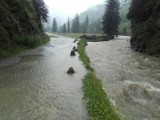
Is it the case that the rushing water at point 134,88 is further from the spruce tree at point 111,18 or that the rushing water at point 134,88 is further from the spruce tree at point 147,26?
the spruce tree at point 111,18

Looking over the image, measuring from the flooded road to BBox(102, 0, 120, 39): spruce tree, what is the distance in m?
55.0

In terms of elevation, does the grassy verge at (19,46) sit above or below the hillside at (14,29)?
below

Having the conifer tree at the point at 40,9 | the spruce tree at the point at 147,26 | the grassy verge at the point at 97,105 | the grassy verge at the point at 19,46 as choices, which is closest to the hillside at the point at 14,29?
the grassy verge at the point at 19,46

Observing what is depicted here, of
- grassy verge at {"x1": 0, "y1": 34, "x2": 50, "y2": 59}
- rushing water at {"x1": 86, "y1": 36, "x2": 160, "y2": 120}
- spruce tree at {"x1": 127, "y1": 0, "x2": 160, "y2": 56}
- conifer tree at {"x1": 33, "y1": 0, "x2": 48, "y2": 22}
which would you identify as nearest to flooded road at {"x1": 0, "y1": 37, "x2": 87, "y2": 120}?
rushing water at {"x1": 86, "y1": 36, "x2": 160, "y2": 120}

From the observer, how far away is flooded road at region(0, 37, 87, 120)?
36.3 ft

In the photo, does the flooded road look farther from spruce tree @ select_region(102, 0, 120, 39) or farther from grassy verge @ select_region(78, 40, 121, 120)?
spruce tree @ select_region(102, 0, 120, 39)

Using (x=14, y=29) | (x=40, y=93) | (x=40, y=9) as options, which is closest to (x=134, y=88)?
(x=40, y=93)

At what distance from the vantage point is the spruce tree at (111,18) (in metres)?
74.5

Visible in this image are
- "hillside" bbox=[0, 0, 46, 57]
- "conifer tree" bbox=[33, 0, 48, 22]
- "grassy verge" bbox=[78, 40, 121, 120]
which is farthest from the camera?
"conifer tree" bbox=[33, 0, 48, 22]

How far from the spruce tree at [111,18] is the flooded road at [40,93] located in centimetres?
5499

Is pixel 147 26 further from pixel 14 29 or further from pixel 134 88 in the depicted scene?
pixel 134 88

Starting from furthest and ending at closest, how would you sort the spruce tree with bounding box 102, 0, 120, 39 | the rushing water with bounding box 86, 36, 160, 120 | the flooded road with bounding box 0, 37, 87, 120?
the spruce tree with bounding box 102, 0, 120, 39 < the rushing water with bounding box 86, 36, 160, 120 < the flooded road with bounding box 0, 37, 87, 120

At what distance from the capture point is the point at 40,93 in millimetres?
14375

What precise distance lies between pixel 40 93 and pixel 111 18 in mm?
63571
